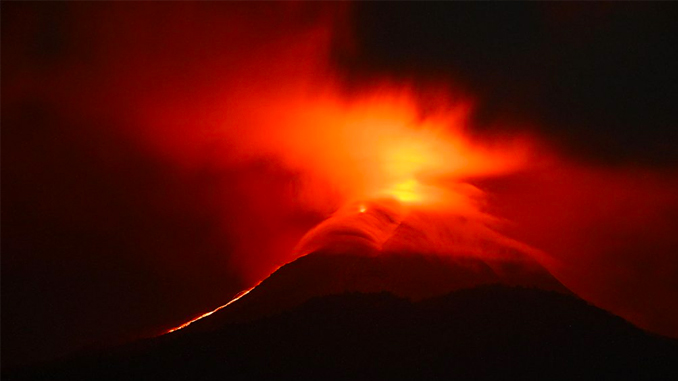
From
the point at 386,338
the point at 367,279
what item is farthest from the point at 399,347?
the point at 367,279

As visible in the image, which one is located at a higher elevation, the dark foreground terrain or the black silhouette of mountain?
the black silhouette of mountain

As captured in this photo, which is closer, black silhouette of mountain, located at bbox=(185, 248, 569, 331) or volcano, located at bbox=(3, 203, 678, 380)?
volcano, located at bbox=(3, 203, 678, 380)

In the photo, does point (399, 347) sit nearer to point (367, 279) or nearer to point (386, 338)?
point (386, 338)

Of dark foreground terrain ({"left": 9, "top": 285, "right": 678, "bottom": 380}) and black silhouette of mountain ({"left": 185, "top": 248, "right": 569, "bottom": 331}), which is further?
black silhouette of mountain ({"left": 185, "top": 248, "right": 569, "bottom": 331})

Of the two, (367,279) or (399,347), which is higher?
(367,279)

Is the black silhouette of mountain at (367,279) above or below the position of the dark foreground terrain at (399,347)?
above

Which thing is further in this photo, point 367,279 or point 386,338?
point 367,279

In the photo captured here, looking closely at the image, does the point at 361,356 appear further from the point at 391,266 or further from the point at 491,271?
the point at 491,271

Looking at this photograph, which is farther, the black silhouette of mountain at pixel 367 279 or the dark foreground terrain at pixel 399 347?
the black silhouette of mountain at pixel 367 279
